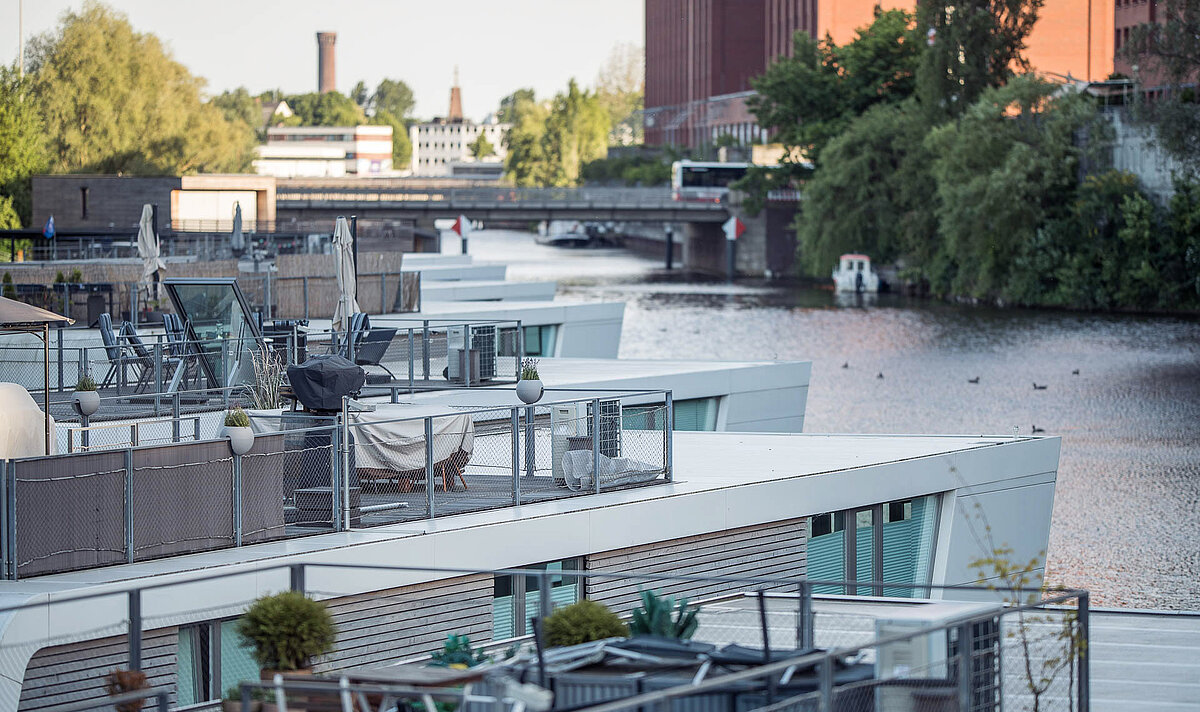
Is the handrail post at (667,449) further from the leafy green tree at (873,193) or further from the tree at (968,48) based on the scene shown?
the tree at (968,48)

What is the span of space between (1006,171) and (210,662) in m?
58.7

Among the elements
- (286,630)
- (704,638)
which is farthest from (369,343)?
(286,630)

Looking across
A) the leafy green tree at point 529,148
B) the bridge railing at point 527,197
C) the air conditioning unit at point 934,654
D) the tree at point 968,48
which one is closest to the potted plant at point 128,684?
the air conditioning unit at point 934,654

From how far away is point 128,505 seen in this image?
1209 cm

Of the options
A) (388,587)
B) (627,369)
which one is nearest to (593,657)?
(388,587)

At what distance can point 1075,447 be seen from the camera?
3559cm

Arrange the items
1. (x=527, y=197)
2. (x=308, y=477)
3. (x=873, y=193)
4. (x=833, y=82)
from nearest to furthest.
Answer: (x=308, y=477), (x=873, y=193), (x=833, y=82), (x=527, y=197)

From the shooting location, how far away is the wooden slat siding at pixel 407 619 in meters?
12.8

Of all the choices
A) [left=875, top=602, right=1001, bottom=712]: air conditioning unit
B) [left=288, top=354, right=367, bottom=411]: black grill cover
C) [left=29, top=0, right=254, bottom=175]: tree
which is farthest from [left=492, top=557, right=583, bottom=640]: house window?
[left=29, top=0, right=254, bottom=175]: tree

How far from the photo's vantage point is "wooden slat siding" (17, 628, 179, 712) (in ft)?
37.2

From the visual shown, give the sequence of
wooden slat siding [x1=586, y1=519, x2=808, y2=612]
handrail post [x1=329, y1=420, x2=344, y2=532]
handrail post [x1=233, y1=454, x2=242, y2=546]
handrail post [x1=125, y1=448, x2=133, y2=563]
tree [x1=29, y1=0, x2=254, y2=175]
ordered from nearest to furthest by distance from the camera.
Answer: handrail post [x1=125, y1=448, x2=133, y2=563], handrail post [x1=233, y1=454, x2=242, y2=546], handrail post [x1=329, y1=420, x2=344, y2=532], wooden slat siding [x1=586, y1=519, x2=808, y2=612], tree [x1=29, y1=0, x2=254, y2=175]

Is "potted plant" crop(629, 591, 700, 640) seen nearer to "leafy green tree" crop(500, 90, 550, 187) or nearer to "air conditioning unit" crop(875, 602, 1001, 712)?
"air conditioning unit" crop(875, 602, 1001, 712)

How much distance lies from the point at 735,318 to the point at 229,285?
154 feet

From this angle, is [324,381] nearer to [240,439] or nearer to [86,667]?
[240,439]
